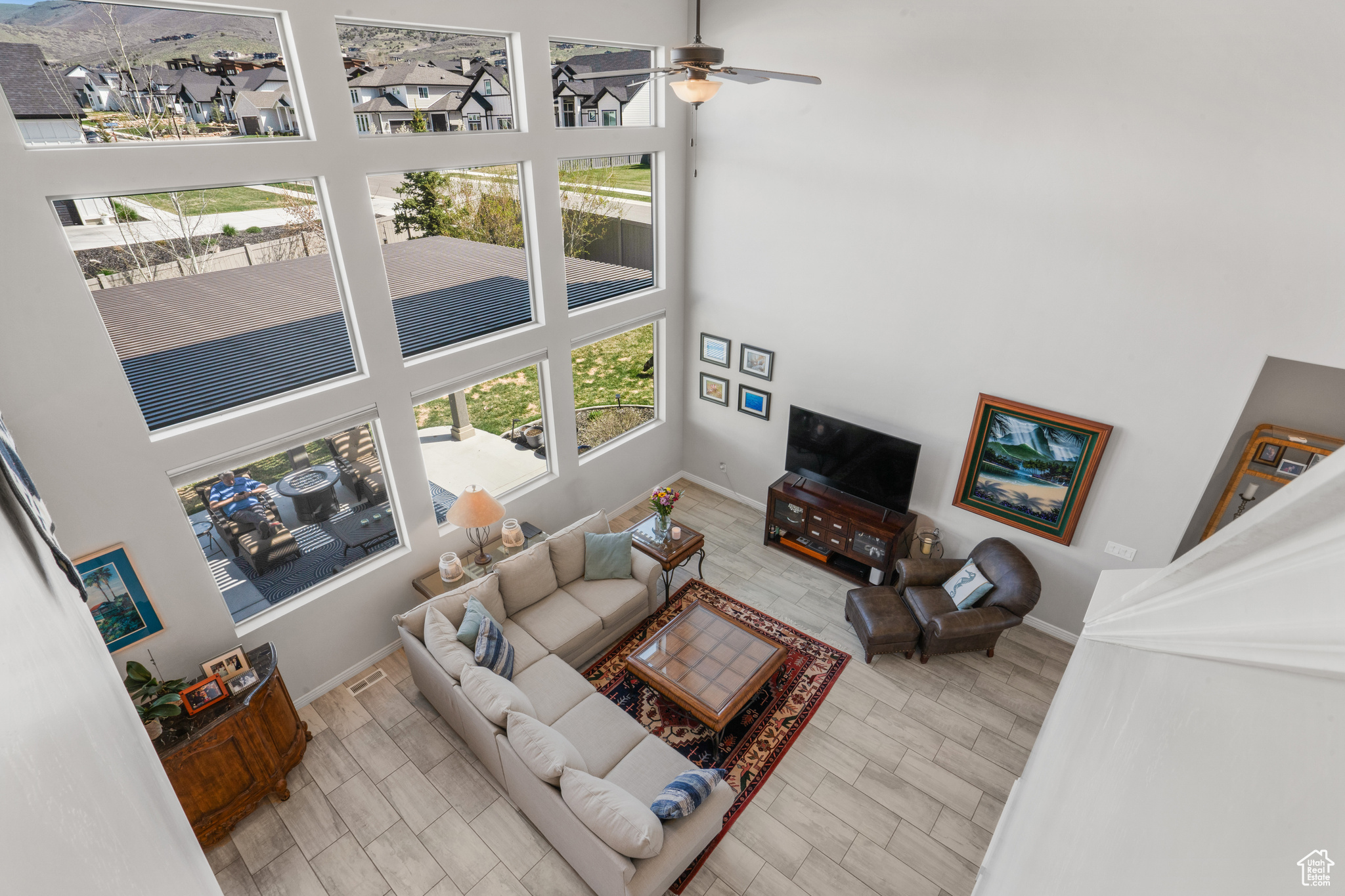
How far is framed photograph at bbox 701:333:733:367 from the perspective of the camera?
6.98 meters

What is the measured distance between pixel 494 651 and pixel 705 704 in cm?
149

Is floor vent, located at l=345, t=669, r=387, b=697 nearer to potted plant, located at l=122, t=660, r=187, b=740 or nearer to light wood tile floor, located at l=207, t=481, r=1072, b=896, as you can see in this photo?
light wood tile floor, located at l=207, t=481, r=1072, b=896

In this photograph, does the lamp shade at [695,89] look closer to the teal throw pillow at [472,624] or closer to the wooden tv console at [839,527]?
the teal throw pillow at [472,624]

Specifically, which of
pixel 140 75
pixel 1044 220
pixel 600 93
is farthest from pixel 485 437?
pixel 1044 220

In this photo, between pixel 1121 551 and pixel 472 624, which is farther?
pixel 1121 551

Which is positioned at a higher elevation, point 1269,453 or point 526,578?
point 1269,453

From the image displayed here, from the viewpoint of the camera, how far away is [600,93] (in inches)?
225

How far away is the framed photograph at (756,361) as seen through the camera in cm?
667

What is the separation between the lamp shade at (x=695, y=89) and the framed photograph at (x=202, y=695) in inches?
172

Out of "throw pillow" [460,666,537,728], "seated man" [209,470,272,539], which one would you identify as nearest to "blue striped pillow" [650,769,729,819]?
"throw pillow" [460,666,537,728]

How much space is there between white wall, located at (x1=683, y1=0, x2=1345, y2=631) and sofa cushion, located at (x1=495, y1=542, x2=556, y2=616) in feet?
9.42

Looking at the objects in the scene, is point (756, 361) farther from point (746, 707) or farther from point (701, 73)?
point (701, 73)

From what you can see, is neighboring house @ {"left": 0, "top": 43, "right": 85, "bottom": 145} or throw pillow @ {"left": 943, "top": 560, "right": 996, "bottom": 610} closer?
neighboring house @ {"left": 0, "top": 43, "right": 85, "bottom": 145}

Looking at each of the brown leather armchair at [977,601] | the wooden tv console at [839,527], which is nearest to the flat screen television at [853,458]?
the wooden tv console at [839,527]
